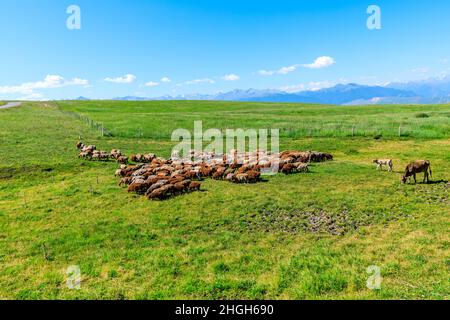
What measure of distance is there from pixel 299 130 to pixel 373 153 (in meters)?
15.4

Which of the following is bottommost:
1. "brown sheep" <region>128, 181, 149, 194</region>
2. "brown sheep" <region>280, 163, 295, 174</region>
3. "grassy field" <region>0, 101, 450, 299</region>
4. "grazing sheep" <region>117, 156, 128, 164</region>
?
"grassy field" <region>0, 101, 450, 299</region>

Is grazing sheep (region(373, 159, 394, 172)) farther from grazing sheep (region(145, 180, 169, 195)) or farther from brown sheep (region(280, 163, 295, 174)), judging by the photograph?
grazing sheep (region(145, 180, 169, 195))

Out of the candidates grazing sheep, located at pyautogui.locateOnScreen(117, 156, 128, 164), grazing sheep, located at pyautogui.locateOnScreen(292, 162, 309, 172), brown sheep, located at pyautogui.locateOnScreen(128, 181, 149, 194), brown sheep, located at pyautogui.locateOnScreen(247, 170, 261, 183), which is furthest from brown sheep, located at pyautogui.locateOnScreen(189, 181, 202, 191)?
grazing sheep, located at pyautogui.locateOnScreen(117, 156, 128, 164)

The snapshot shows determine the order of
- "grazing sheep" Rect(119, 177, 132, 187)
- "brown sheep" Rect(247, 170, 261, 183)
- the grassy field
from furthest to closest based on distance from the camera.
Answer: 1. "brown sheep" Rect(247, 170, 261, 183)
2. "grazing sheep" Rect(119, 177, 132, 187)
3. the grassy field

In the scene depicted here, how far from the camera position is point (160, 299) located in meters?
8.73

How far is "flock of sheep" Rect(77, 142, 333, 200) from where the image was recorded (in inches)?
746

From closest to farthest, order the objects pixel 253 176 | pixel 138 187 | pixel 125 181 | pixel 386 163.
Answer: pixel 138 187
pixel 125 181
pixel 253 176
pixel 386 163

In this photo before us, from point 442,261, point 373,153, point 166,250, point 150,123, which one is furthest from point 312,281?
point 150,123

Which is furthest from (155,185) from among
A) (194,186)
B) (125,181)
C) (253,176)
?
(253,176)

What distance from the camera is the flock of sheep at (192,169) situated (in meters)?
19.0

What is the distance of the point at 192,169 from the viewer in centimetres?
2300

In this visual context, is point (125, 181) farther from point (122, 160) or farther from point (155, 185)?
point (122, 160)

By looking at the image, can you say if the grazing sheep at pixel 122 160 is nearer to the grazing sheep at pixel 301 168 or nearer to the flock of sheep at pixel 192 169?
the flock of sheep at pixel 192 169
